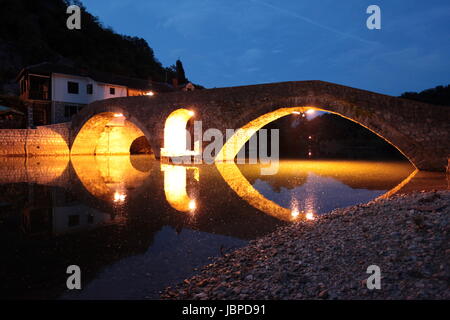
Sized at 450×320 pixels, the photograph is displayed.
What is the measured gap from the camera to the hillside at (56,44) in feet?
139

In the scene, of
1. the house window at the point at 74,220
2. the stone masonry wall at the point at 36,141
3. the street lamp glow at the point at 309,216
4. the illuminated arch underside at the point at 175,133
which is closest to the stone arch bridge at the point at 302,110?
the illuminated arch underside at the point at 175,133

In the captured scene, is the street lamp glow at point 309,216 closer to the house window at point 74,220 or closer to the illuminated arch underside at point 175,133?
the house window at point 74,220

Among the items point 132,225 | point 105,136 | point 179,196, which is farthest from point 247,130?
point 105,136

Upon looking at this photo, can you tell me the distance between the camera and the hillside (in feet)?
139

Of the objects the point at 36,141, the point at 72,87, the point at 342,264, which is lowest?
the point at 342,264

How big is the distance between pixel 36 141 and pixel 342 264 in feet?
90.8

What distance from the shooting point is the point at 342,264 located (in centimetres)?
321

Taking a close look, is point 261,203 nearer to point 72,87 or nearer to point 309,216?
point 309,216

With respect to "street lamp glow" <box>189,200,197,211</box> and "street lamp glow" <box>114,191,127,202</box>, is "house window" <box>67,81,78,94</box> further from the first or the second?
"street lamp glow" <box>189,200,197,211</box>

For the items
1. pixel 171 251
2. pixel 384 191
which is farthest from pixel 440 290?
pixel 384 191

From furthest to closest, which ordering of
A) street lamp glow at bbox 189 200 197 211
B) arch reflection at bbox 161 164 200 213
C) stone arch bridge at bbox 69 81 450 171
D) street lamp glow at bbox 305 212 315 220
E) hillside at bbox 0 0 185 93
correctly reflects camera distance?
hillside at bbox 0 0 185 93
stone arch bridge at bbox 69 81 450 171
arch reflection at bbox 161 164 200 213
street lamp glow at bbox 189 200 197 211
street lamp glow at bbox 305 212 315 220

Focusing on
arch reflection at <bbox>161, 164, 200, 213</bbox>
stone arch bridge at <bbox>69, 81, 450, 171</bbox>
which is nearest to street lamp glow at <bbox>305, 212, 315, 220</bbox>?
arch reflection at <bbox>161, 164, 200, 213</bbox>

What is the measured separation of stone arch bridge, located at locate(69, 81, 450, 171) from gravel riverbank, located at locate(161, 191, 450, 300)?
10.2 meters

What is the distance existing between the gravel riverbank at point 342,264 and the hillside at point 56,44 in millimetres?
43896
